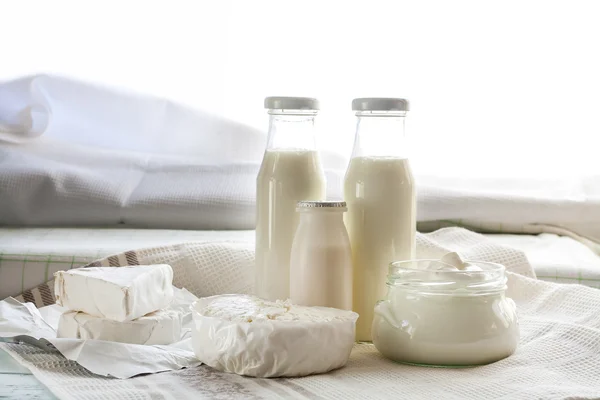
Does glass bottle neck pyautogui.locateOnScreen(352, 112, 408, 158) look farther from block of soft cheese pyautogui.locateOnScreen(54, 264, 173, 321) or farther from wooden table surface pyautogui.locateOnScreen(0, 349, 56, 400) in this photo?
wooden table surface pyautogui.locateOnScreen(0, 349, 56, 400)

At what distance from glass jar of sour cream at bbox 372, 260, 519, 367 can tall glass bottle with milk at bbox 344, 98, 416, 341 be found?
0.26ft

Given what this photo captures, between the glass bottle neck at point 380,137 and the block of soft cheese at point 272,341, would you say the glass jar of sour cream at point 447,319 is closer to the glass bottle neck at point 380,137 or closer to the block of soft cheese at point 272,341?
the block of soft cheese at point 272,341

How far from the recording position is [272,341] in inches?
28.9

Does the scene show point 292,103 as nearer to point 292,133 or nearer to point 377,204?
point 292,133

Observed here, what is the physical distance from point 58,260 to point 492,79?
1.27 metres

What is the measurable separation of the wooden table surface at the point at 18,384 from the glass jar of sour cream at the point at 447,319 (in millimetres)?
326

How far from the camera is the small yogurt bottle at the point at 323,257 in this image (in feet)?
2.79

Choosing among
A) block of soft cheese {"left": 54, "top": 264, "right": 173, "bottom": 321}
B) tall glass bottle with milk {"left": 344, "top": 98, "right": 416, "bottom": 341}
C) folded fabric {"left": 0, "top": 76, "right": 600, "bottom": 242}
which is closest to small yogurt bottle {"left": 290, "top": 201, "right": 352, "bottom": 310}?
tall glass bottle with milk {"left": 344, "top": 98, "right": 416, "bottom": 341}

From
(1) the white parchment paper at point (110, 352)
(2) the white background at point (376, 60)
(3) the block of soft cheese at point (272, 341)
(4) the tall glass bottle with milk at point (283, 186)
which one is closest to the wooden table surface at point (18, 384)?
(1) the white parchment paper at point (110, 352)

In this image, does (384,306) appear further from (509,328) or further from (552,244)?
(552,244)

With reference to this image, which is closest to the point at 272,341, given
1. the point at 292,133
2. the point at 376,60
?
the point at 292,133

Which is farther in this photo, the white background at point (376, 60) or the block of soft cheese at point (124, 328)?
the white background at point (376, 60)

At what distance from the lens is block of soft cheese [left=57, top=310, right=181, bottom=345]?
85cm

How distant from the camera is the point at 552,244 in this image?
1537 millimetres
